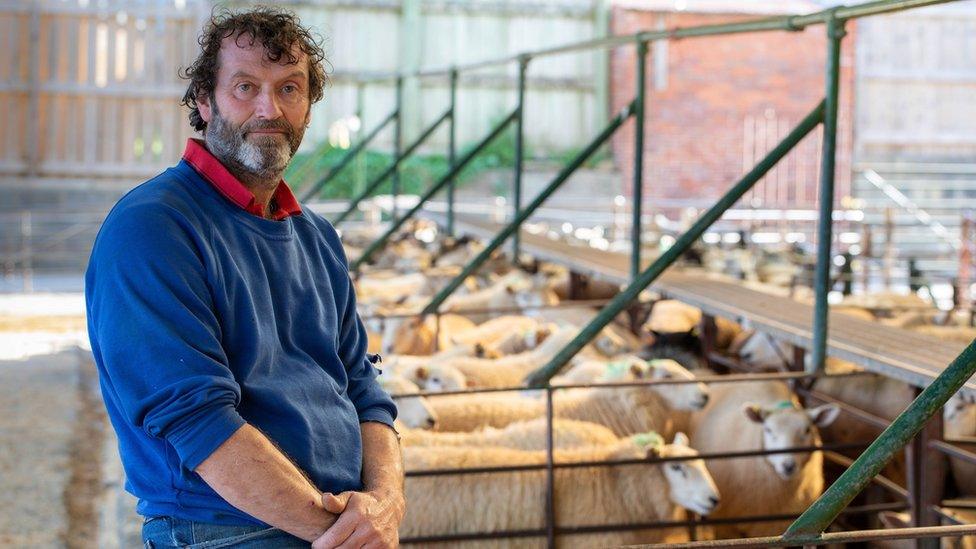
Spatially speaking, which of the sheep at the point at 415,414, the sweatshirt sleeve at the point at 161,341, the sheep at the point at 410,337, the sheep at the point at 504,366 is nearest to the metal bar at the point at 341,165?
the sheep at the point at 410,337

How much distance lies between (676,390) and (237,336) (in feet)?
12.3

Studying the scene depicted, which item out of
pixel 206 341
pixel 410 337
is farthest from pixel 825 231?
pixel 410 337

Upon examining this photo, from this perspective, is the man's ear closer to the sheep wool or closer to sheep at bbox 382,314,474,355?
the sheep wool

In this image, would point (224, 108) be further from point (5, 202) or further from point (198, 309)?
point (5, 202)

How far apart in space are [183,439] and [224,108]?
0.62 m

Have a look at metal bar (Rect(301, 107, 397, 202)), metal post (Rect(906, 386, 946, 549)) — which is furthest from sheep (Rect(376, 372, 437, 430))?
metal bar (Rect(301, 107, 397, 202))

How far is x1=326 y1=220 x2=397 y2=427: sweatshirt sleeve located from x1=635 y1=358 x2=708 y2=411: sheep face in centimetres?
305

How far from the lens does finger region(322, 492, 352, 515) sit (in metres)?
2.00

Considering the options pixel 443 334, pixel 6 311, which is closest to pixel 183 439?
pixel 443 334

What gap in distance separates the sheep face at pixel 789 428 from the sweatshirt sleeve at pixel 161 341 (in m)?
3.26

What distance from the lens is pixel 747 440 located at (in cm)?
520

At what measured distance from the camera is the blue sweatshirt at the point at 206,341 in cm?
186

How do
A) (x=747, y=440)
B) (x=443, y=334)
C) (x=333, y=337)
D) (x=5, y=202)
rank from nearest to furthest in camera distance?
1. (x=333, y=337)
2. (x=747, y=440)
3. (x=443, y=334)
4. (x=5, y=202)

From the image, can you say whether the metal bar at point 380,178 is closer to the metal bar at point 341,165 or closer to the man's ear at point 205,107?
the metal bar at point 341,165
